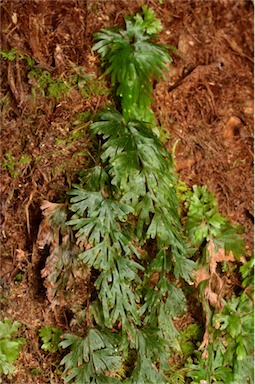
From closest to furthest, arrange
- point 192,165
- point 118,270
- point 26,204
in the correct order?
point 118,270
point 26,204
point 192,165

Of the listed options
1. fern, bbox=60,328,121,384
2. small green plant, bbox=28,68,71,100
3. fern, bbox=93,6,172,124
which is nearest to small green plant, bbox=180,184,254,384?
fern, bbox=60,328,121,384

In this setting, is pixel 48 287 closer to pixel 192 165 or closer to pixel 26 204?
A: pixel 26 204

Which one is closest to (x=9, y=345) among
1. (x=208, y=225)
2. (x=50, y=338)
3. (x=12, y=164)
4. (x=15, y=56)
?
(x=50, y=338)

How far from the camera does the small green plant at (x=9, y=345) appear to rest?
271 centimetres

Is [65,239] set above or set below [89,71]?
below

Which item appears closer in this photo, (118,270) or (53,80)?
(118,270)

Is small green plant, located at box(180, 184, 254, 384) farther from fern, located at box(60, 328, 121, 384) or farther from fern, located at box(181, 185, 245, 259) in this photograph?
fern, located at box(60, 328, 121, 384)

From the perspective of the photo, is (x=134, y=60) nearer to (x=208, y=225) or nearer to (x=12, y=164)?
(x=12, y=164)

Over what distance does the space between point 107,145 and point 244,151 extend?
3.56 ft

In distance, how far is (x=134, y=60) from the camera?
9.51ft

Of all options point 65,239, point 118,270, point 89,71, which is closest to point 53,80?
point 89,71

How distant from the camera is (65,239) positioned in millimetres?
2652

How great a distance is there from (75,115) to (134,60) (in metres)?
0.51

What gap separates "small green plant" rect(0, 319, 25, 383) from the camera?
2.71 metres
